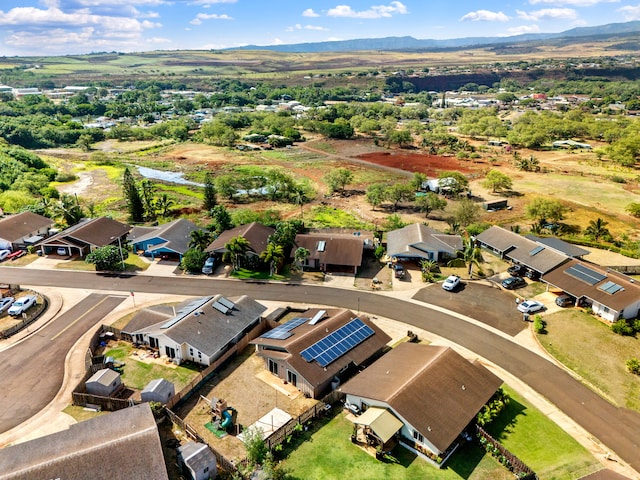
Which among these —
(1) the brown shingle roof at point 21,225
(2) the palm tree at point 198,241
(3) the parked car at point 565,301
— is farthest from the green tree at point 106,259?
(3) the parked car at point 565,301

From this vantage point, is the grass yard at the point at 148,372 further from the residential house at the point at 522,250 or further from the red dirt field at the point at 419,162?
the red dirt field at the point at 419,162

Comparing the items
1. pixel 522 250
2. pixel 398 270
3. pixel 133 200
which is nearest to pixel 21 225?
pixel 133 200

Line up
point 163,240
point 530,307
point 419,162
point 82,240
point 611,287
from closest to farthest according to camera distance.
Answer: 1. point 611,287
2. point 530,307
3. point 82,240
4. point 163,240
5. point 419,162

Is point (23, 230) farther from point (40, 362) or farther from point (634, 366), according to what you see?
point (634, 366)

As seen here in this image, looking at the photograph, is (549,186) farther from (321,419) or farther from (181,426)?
(181,426)

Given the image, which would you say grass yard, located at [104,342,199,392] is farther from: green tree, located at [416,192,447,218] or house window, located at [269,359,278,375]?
green tree, located at [416,192,447,218]
